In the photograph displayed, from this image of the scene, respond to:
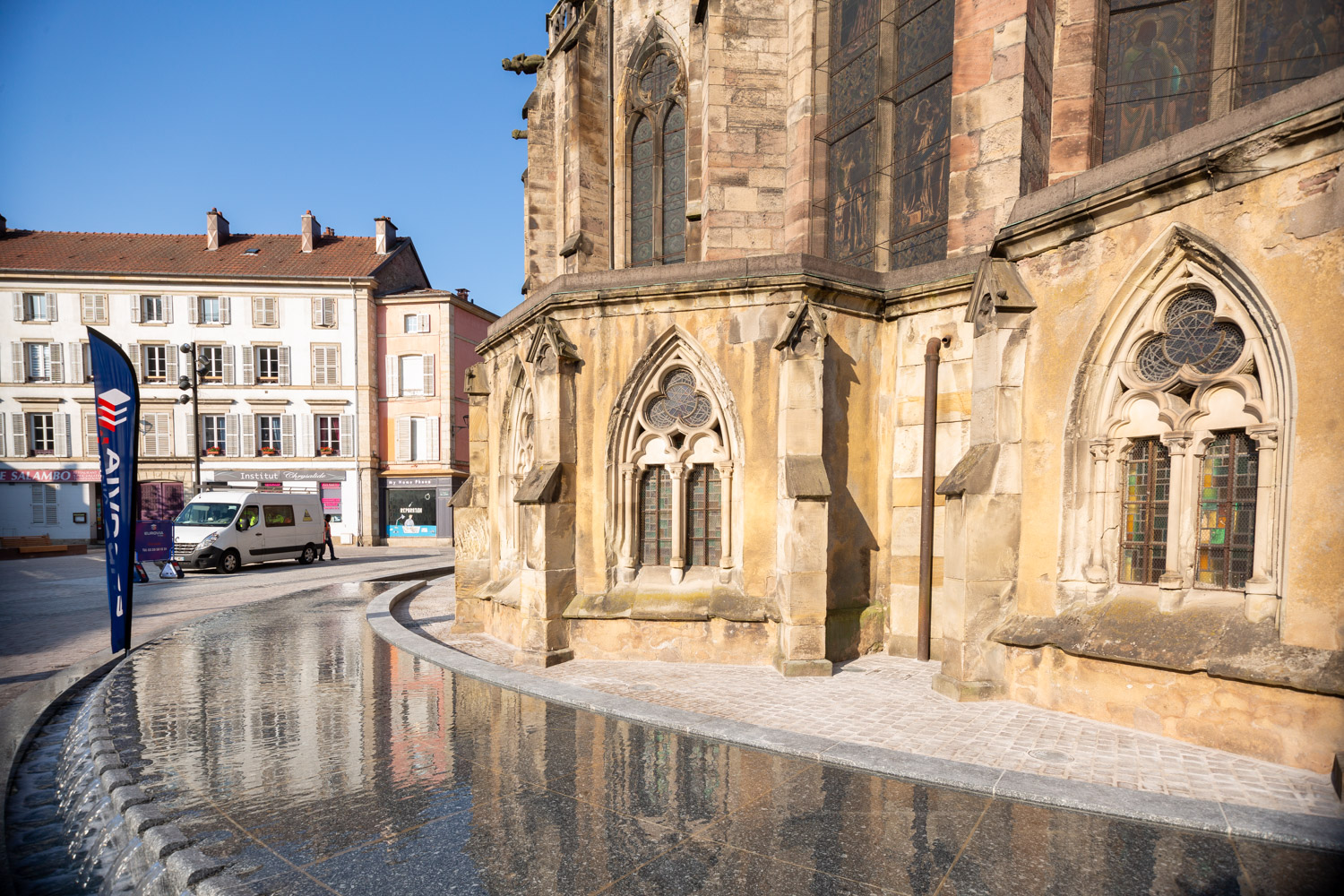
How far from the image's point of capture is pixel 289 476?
31.1 metres

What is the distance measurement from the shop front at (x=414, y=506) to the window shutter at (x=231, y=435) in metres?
6.53

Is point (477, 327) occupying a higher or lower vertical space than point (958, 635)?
higher

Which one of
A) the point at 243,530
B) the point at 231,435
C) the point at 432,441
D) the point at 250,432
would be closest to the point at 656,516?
the point at 243,530

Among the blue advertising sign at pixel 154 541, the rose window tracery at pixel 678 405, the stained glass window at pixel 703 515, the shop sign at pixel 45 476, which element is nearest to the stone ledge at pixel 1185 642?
the stained glass window at pixel 703 515

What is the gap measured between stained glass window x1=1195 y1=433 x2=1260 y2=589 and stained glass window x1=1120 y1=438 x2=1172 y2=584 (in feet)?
0.90

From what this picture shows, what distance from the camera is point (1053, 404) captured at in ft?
21.2

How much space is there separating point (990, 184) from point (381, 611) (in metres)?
10.7

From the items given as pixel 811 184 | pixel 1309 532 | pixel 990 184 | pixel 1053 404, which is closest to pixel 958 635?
pixel 1053 404

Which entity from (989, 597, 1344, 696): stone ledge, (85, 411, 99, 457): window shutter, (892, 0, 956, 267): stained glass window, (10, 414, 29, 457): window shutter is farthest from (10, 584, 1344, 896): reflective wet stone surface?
(10, 414, 29, 457): window shutter

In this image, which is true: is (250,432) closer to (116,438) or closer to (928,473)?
(116,438)

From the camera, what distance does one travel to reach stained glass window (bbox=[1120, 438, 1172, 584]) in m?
6.03

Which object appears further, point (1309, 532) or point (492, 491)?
point (492, 491)

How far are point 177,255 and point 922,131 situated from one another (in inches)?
1405

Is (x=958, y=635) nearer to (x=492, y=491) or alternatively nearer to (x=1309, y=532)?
(x=1309, y=532)
